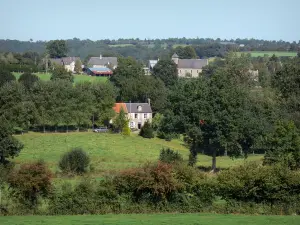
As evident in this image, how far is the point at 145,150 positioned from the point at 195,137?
35.4 feet

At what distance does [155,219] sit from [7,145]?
895 inches

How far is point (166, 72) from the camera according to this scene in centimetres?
11331

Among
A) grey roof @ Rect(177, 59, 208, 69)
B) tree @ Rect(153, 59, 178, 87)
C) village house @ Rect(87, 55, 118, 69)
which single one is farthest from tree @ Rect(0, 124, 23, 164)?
grey roof @ Rect(177, 59, 208, 69)

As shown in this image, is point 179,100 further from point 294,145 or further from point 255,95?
point 255,95

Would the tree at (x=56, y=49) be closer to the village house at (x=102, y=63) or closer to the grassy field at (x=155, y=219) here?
the village house at (x=102, y=63)

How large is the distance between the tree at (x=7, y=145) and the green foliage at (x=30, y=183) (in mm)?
16890

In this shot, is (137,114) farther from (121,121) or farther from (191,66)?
(191,66)

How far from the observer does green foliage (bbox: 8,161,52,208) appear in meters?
27.9

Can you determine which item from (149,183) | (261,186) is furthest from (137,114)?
(261,186)

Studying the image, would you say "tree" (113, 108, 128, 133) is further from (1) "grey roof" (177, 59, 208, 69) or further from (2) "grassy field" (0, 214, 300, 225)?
(1) "grey roof" (177, 59, 208, 69)

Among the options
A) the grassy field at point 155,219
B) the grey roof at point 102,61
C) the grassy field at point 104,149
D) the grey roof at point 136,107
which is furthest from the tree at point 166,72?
the grassy field at point 155,219

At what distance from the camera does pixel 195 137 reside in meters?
45.8

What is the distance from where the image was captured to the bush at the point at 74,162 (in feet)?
138

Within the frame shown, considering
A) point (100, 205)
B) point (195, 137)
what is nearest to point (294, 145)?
point (195, 137)
